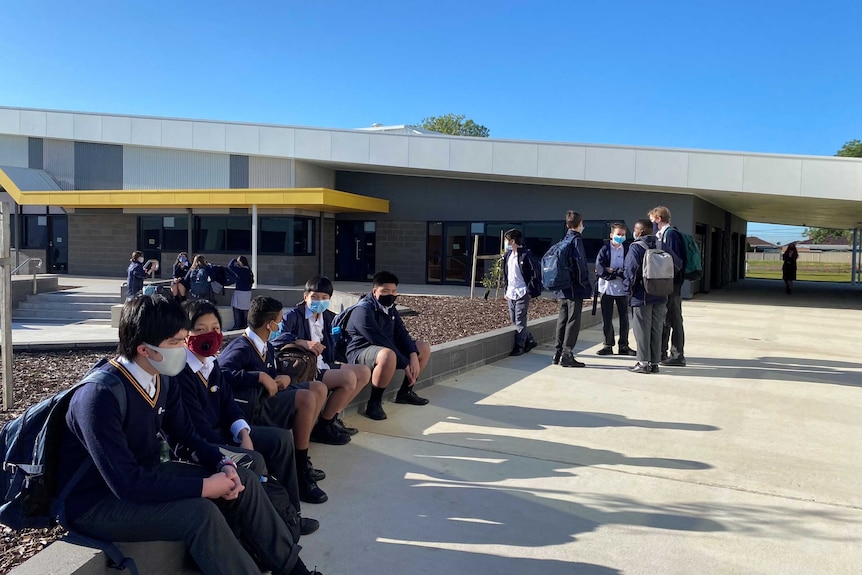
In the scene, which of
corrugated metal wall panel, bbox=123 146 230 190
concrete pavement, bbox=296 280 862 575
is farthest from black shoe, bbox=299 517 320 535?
corrugated metal wall panel, bbox=123 146 230 190

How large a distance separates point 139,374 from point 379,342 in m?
3.08

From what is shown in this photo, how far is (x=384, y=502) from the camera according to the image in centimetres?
398

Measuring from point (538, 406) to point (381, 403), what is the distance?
1556mm

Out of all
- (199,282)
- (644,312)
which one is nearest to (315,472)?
(644,312)

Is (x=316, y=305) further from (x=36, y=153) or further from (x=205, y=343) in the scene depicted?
(x=36, y=153)

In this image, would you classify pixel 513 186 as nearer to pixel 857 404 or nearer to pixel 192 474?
pixel 857 404

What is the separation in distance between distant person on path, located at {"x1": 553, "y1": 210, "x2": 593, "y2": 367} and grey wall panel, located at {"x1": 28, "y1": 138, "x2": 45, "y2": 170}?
23.9m

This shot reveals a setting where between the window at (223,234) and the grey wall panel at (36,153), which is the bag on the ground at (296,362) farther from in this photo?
the grey wall panel at (36,153)

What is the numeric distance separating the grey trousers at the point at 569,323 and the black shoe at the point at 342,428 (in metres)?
3.85

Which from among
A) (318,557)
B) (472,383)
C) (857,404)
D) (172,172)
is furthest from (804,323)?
(172,172)

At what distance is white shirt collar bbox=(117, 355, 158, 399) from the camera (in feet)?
8.79

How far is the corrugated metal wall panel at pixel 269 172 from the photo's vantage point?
877 inches

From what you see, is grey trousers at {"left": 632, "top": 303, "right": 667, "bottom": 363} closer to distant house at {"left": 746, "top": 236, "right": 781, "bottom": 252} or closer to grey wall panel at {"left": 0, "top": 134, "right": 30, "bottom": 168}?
grey wall panel at {"left": 0, "top": 134, "right": 30, "bottom": 168}

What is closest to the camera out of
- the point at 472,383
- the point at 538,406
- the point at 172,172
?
the point at 538,406
